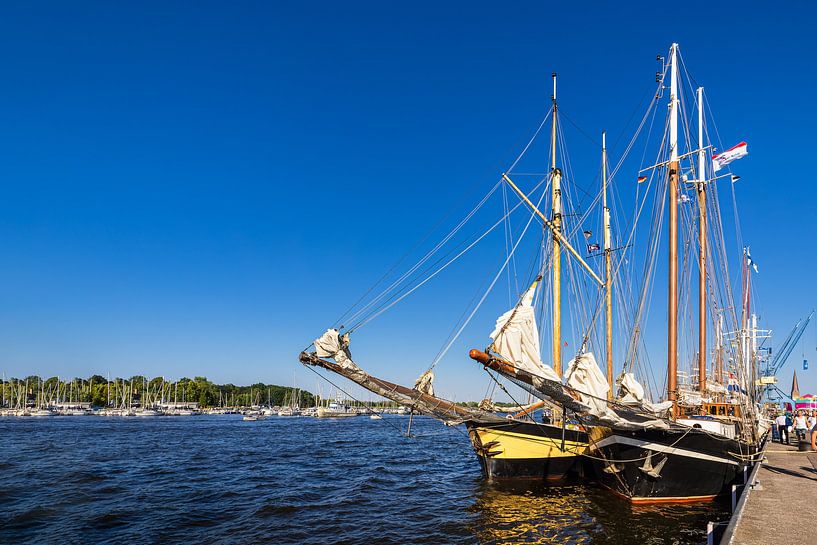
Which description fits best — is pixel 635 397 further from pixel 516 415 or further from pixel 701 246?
pixel 701 246

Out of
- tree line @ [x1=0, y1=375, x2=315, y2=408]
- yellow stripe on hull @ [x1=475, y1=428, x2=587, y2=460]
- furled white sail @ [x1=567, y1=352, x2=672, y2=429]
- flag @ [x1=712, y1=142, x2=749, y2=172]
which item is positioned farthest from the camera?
tree line @ [x1=0, y1=375, x2=315, y2=408]

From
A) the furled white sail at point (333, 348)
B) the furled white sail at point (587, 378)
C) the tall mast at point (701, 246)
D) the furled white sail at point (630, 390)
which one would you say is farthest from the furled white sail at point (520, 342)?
the tall mast at point (701, 246)

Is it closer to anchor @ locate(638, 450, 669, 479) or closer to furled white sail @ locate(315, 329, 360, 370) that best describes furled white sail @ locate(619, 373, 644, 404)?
anchor @ locate(638, 450, 669, 479)

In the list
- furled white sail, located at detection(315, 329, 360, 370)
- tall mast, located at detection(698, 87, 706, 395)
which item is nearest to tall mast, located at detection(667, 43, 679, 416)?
tall mast, located at detection(698, 87, 706, 395)

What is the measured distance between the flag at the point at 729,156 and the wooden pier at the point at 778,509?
16945 mm

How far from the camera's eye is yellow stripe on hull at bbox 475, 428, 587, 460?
78.4ft

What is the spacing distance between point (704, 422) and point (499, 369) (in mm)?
8538

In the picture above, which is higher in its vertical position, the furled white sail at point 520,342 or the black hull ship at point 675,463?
the furled white sail at point 520,342

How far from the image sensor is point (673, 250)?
22516 millimetres

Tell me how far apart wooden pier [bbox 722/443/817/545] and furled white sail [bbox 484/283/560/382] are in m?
6.17

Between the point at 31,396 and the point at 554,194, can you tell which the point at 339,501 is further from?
the point at 31,396

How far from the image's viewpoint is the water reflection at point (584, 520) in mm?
16047

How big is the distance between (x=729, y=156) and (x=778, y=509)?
23.0m

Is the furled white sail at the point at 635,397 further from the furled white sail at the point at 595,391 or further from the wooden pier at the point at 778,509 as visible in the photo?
the wooden pier at the point at 778,509
